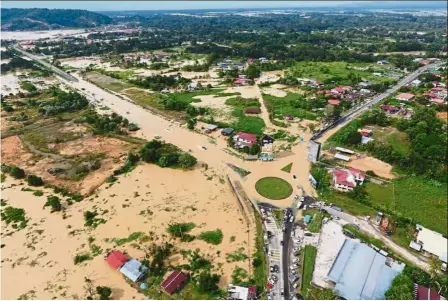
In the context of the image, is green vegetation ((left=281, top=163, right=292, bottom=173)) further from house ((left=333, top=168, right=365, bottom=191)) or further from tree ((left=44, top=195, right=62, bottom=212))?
tree ((left=44, top=195, right=62, bottom=212))

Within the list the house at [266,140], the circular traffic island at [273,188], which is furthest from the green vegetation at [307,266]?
the house at [266,140]

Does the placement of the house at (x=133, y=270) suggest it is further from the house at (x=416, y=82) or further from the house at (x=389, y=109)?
the house at (x=416, y=82)

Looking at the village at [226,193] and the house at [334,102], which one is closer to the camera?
the village at [226,193]

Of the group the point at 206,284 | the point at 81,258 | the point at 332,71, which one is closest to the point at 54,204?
the point at 81,258

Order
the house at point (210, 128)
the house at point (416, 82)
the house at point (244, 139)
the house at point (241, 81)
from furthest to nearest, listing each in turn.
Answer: the house at point (241, 81) → the house at point (416, 82) → the house at point (210, 128) → the house at point (244, 139)

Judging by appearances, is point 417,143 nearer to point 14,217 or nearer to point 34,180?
point 34,180

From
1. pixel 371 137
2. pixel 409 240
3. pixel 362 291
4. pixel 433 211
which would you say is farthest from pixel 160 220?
pixel 371 137
